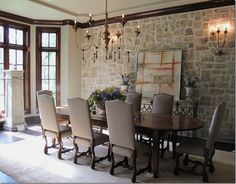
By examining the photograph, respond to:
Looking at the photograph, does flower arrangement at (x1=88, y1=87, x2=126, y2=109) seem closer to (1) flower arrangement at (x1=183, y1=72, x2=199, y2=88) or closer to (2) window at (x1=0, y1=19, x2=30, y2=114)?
(1) flower arrangement at (x1=183, y1=72, x2=199, y2=88)

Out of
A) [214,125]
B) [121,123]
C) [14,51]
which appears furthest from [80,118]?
[14,51]

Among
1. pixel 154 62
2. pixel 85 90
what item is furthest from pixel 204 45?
pixel 85 90

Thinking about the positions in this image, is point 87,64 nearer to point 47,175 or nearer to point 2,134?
point 2,134

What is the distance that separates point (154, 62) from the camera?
5715 millimetres

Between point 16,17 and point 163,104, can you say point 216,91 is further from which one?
point 16,17

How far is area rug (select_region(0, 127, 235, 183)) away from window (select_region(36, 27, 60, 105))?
300 centimetres

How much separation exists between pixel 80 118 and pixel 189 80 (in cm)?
280

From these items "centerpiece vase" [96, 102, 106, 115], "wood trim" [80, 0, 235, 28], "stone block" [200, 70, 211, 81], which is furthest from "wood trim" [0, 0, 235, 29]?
"centerpiece vase" [96, 102, 106, 115]

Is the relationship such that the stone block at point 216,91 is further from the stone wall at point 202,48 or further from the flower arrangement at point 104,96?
the flower arrangement at point 104,96

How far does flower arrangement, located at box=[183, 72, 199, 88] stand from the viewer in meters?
5.16

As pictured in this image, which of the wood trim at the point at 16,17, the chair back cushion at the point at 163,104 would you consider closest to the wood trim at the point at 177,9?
the wood trim at the point at 16,17

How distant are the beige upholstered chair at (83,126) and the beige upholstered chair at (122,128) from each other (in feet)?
1.09

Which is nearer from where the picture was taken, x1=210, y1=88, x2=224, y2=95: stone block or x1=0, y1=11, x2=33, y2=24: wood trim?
x1=210, y1=88, x2=224, y2=95: stone block

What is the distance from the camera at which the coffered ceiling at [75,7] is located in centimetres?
518
